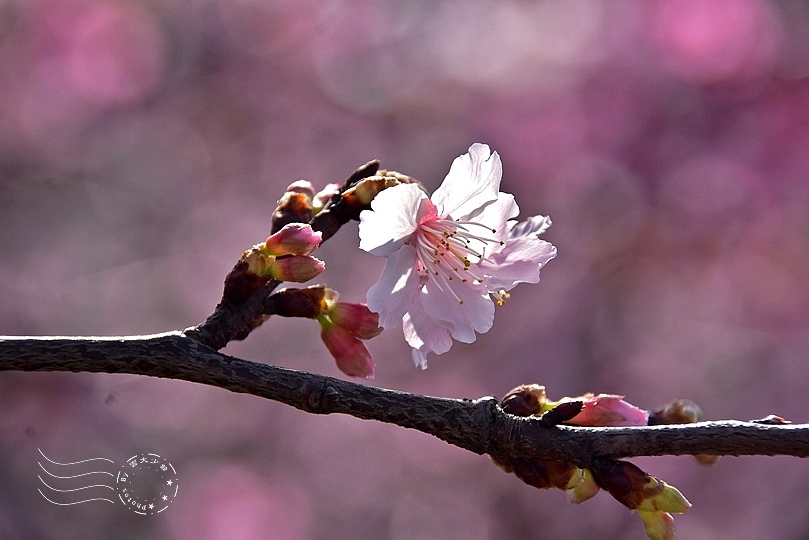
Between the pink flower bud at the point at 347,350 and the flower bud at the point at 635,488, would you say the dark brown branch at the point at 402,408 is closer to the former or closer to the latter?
the flower bud at the point at 635,488

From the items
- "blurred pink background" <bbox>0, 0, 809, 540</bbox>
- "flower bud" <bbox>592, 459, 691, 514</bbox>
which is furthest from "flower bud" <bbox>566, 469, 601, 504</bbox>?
"blurred pink background" <bbox>0, 0, 809, 540</bbox>

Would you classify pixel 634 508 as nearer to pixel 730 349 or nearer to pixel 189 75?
pixel 730 349

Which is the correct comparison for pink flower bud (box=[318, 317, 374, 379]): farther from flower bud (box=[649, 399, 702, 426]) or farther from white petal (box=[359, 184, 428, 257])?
flower bud (box=[649, 399, 702, 426])

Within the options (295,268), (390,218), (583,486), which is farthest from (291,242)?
(583,486)

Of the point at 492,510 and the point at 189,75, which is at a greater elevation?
the point at 189,75

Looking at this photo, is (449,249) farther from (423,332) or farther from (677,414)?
(677,414)

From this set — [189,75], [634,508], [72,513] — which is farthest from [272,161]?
[634,508]
